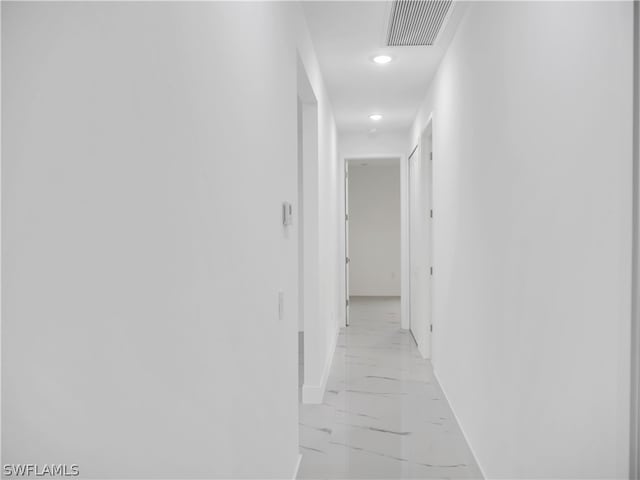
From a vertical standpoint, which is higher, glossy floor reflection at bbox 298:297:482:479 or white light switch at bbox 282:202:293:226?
white light switch at bbox 282:202:293:226

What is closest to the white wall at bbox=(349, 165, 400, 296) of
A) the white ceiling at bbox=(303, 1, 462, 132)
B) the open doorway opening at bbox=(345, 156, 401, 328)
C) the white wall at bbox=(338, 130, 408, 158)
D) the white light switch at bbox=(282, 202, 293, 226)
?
the open doorway opening at bbox=(345, 156, 401, 328)

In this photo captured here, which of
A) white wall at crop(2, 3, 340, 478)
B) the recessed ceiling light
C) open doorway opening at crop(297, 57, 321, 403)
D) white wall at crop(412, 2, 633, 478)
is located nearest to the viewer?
white wall at crop(2, 3, 340, 478)

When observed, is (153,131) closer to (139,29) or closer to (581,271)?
(139,29)

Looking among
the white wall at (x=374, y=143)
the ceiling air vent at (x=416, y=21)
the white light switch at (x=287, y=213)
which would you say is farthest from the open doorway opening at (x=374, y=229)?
the white light switch at (x=287, y=213)

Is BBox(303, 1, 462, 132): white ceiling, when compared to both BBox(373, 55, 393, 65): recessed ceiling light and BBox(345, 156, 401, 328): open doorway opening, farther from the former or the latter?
BBox(345, 156, 401, 328): open doorway opening

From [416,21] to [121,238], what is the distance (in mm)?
2636

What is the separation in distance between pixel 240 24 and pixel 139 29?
2.18ft

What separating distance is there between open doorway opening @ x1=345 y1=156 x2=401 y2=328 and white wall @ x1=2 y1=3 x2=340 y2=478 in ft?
27.3

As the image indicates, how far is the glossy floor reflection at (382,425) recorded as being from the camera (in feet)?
8.82

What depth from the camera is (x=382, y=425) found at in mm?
3291

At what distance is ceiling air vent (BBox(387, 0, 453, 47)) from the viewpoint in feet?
8.66

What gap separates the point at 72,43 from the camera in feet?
2.44

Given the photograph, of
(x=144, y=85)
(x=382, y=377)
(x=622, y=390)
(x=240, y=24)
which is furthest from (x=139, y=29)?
(x=382, y=377)

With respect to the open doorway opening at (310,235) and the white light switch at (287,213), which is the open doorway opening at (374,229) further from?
the white light switch at (287,213)
